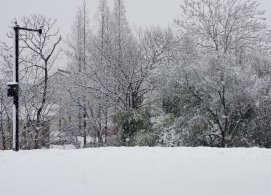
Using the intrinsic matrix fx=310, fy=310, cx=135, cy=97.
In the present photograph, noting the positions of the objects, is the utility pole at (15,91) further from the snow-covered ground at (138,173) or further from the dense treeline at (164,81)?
the dense treeline at (164,81)

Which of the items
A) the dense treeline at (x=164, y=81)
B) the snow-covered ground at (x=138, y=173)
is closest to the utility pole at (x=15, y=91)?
the snow-covered ground at (x=138, y=173)

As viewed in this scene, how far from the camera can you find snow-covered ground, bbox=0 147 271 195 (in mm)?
5676

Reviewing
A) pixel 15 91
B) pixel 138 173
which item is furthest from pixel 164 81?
pixel 138 173

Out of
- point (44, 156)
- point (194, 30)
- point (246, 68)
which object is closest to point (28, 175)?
point (44, 156)

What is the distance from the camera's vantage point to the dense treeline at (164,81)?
45.3 feet

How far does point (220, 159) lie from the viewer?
723cm

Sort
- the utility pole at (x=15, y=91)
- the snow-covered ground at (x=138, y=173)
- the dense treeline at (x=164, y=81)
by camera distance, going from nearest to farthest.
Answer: the snow-covered ground at (x=138, y=173) → the utility pole at (x=15, y=91) → the dense treeline at (x=164, y=81)

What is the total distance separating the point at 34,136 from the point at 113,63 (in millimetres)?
6744

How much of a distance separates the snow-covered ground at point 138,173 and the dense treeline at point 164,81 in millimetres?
6126

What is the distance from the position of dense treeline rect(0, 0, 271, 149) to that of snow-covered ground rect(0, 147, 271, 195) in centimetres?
613

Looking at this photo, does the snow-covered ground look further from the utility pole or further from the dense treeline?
the dense treeline

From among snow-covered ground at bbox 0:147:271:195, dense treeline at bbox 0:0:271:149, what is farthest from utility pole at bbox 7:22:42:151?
dense treeline at bbox 0:0:271:149

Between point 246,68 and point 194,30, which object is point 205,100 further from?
point 194,30

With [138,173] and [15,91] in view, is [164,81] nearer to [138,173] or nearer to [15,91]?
[15,91]
